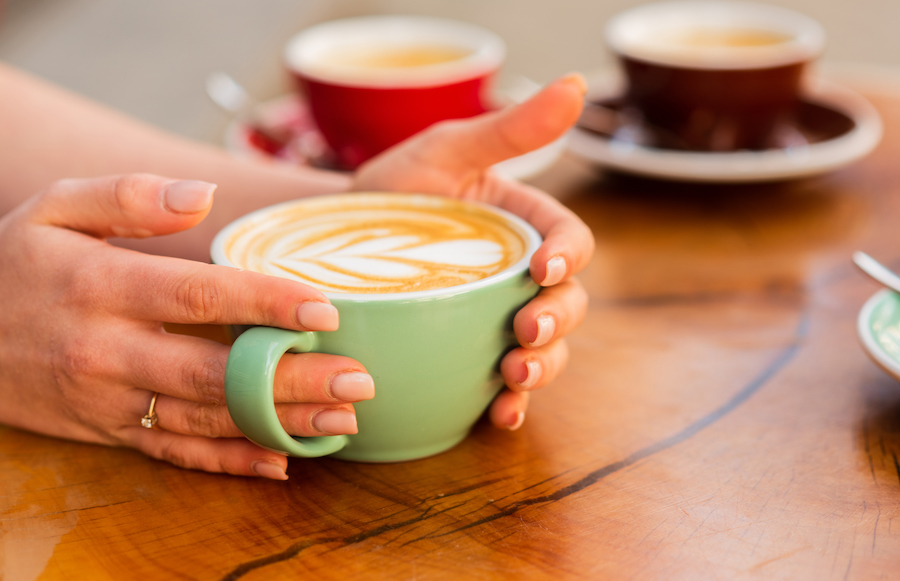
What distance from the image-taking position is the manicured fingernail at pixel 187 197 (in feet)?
1.82

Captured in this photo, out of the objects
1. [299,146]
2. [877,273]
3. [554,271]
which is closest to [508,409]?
[554,271]

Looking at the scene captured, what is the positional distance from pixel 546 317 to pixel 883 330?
275 millimetres

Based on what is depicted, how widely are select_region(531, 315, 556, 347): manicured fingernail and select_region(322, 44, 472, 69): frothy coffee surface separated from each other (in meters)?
0.90

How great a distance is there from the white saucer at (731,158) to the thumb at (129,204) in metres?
0.65

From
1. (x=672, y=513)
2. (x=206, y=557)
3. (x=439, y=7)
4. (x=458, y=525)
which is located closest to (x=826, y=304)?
(x=672, y=513)

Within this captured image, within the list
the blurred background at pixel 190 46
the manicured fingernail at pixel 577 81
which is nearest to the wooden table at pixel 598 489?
the manicured fingernail at pixel 577 81

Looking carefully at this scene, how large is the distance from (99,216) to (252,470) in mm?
217

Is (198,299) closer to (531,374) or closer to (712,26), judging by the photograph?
(531,374)

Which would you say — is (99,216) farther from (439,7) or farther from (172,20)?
(439,7)

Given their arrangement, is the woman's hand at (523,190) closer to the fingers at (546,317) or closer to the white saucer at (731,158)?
the fingers at (546,317)

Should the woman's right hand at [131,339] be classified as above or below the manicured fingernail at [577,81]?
below

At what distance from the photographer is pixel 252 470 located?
54 cm

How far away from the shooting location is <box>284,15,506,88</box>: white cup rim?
3.67 ft

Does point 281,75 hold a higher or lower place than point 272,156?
lower
